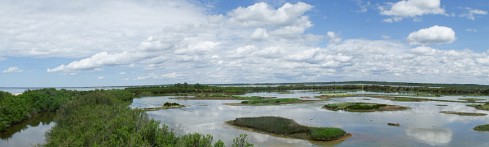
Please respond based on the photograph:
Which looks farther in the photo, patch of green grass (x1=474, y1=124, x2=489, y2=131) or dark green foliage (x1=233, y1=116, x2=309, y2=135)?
patch of green grass (x1=474, y1=124, x2=489, y2=131)

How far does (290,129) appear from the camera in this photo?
56.4m

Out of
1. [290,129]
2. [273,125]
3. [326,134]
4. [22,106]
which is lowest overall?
[326,134]

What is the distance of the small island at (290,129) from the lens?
5133 cm

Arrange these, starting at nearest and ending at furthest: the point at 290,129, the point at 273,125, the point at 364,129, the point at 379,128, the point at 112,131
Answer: the point at 112,131, the point at 290,129, the point at 364,129, the point at 273,125, the point at 379,128

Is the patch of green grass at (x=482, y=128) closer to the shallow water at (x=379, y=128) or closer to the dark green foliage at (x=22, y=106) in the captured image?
the shallow water at (x=379, y=128)

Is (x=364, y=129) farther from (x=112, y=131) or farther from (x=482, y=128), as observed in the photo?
(x=112, y=131)

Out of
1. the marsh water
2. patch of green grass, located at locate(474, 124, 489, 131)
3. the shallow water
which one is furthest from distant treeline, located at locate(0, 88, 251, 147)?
patch of green grass, located at locate(474, 124, 489, 131)

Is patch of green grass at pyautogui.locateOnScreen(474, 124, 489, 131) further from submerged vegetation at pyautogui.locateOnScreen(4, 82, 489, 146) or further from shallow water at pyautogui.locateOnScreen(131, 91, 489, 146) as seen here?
shallow water at pyautogui.locateOnScreen(131, 91, 489, 146)

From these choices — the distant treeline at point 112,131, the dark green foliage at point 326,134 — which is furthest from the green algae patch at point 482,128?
the distant treeline at point 112,131

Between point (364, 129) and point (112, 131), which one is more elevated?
point (112, 131)

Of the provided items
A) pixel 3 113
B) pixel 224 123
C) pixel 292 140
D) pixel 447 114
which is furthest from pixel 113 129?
pixel 447 114

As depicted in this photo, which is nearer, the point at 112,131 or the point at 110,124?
the point at 112,131

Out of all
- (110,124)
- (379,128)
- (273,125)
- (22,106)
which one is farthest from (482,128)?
(22,106)

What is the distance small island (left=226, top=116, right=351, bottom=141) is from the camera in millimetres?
51331
